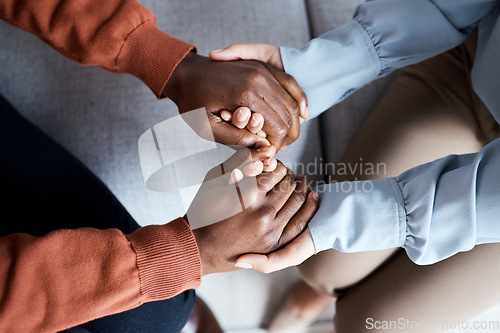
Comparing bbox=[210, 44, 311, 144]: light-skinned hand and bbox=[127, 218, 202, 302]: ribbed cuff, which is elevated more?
bbox=[210, 44, 311, 144]: light-skinned hand

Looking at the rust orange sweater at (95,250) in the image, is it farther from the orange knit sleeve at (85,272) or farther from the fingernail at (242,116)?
the fingernail at (242,116)

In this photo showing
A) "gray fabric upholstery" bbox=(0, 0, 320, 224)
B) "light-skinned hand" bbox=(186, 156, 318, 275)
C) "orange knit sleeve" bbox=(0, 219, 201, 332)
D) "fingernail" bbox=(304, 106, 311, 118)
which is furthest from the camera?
"gray fabric upholstery" bbox=(0, 0, 320, 224)

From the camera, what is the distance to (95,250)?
0.47 m

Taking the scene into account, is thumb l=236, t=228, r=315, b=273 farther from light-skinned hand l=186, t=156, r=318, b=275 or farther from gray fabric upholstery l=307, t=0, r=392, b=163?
gray fabric upholstery l=307, t=0, r=392, b=163

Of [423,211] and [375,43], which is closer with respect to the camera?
[423,211]

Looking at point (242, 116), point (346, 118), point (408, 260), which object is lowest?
point (408, 260)

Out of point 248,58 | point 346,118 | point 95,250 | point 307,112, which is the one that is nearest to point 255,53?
point 248,58

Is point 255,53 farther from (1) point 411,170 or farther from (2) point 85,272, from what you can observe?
(2) point 85,272

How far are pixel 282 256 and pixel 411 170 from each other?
0.71ft

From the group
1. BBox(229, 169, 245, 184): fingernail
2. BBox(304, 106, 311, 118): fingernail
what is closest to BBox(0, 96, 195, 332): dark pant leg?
BBox(229, 169, 245, 184): fingernail

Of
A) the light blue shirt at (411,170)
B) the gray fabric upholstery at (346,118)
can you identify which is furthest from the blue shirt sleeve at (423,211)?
the gray fabric upholstery at (346,118)

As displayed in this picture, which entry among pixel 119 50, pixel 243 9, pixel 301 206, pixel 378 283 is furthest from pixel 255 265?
pixel 243 9

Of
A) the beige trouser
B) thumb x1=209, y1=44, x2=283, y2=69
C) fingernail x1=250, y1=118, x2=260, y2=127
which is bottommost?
the beige trouser

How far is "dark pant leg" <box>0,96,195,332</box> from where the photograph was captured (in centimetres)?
60
